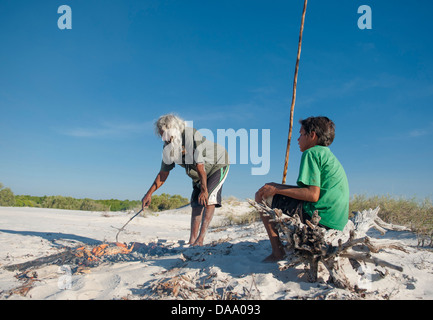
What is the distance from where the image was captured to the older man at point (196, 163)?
4340 millimetres

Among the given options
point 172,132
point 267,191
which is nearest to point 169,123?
point 172,132

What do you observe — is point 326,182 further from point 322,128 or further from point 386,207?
point 386,207

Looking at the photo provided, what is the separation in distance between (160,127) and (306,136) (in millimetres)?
2315

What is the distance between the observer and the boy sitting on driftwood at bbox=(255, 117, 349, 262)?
2.46 meters

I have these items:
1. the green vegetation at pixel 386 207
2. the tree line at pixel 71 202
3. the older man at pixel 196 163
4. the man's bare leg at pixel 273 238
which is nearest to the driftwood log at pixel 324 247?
the man's bare leg at pixel 273 238

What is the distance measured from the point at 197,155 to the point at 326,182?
2.19m

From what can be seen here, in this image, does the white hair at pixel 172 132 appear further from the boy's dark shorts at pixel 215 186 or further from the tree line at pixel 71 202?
the tree line at pixel 71 202

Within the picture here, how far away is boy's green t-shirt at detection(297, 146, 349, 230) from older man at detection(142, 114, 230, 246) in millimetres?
2042

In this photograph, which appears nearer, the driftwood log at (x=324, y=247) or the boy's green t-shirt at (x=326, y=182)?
the driftwood log at (x=324, y=247)

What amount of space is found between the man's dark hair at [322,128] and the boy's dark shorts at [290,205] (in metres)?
0.57

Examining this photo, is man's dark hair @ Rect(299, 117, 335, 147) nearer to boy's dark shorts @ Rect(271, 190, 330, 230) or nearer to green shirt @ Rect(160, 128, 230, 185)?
boy's dark shorts @ Rect(271, 190, 330, 230)

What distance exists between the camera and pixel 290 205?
270cm
